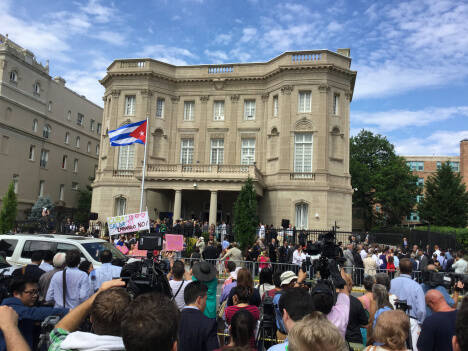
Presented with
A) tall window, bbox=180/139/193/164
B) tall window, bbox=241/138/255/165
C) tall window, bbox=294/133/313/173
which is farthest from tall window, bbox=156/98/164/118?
tall window, bbox=294/133/313/173

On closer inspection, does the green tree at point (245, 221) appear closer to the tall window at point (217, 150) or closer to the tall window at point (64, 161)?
the tall window at point (217, 150)

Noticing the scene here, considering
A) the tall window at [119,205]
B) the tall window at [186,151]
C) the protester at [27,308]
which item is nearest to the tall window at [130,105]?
the tall window at [186,151]

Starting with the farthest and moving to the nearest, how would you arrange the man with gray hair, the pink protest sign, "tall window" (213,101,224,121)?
1. "tall window" (213,101,224,121)
2. the pink protest sign
3. the man with gray hair

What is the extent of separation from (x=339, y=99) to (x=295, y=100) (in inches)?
151

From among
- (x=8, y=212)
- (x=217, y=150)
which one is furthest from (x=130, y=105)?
(x=8, y=212)

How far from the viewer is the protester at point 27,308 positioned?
3725 millimetres

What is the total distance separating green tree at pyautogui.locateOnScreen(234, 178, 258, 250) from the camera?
2336cm


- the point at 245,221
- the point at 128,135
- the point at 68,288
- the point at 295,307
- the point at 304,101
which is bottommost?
the point at 68,288

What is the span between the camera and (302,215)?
31016 millimetres

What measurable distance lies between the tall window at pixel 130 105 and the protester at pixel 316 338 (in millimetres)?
34566

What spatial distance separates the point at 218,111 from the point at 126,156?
9451mm

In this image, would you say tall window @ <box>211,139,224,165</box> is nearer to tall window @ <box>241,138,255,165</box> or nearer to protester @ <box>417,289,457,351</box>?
tall window @ <box>241,138,255,165</box>

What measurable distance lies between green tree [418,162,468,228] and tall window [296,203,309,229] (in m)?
23.3

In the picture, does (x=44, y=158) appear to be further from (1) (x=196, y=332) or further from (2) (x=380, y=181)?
(1) (x=196, y=332)
